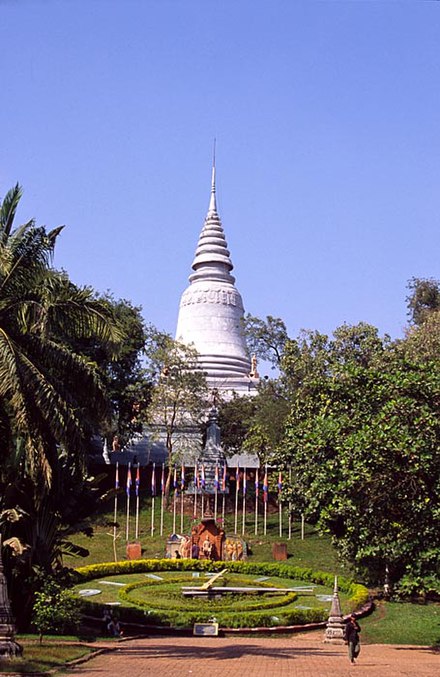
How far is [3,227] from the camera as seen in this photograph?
1673 cm

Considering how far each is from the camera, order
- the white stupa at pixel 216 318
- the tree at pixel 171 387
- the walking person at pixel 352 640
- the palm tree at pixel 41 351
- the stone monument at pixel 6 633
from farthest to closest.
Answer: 1. the white stupa at pixel 216 318
2. the tree at pixel 171 387
3. the walking person at pixel 352 640
4. the palm tree at pixel 41 351
5. the stone monument at pixel 6 633

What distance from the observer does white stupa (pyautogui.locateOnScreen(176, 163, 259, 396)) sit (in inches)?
2281

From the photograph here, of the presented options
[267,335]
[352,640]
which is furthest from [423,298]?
[352,640]

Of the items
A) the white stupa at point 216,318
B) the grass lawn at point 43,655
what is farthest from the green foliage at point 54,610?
the white stupa at point 216,318

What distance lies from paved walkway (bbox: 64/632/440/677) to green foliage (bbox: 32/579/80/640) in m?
1.42

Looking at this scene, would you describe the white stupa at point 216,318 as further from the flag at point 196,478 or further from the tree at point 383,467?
the tree at point 383,467

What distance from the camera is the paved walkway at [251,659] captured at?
14711mm

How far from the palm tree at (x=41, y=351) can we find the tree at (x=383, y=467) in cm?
576

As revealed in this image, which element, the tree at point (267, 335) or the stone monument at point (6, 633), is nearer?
the stone monument at point (6, 633)

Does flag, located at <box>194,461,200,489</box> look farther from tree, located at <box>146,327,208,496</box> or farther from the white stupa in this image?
the white stupa

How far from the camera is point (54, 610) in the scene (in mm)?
18859

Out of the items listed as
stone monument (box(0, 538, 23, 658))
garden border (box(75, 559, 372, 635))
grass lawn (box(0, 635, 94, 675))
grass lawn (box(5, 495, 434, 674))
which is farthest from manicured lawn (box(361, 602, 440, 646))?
stone monument (box(0, 538, 23, 658))

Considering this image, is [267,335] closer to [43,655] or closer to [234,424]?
[234,424]

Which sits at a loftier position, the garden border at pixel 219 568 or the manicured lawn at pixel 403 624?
the garden border at pixel 219 568
